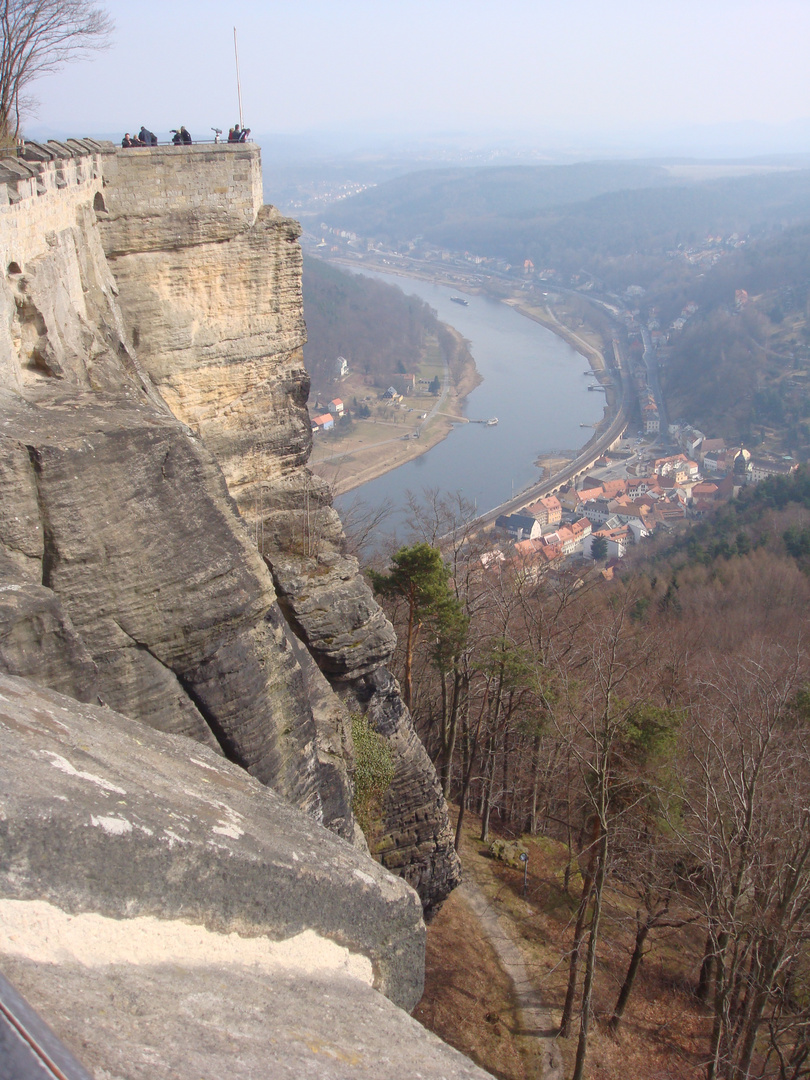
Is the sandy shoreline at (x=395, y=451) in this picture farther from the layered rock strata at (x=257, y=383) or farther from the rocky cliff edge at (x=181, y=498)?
the rocky cliff edge at (x=181, y=498)

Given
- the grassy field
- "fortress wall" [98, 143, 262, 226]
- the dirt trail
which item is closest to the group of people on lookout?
"fortress wall" [98, 143, 262, 226]

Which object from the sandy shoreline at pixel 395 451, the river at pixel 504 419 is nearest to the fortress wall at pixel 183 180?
the river at pixel 504 419

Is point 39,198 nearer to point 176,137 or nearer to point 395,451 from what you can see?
point 176,137

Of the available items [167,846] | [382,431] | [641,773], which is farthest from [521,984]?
[382,431]

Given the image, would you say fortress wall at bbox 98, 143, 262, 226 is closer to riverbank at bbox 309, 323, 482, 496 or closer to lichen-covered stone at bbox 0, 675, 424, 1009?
lichen-covered stone at bbox 0, 675, 424, 1009

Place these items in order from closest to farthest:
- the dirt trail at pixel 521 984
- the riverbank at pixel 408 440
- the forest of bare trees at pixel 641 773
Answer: the forest of bare trees at pixel 641 773
the dirt trail at pixel 521 984
the riverbank at pixel 408 440
